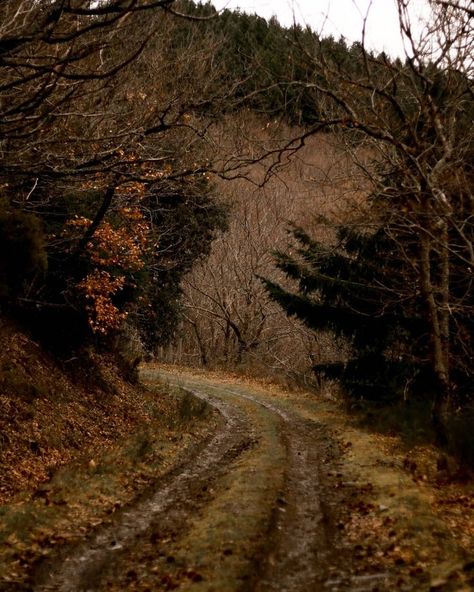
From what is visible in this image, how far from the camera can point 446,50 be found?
40.7 feet

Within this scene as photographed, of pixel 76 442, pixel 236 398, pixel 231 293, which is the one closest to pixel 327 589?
pixel 76 442

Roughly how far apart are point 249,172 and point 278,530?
17.9 feet

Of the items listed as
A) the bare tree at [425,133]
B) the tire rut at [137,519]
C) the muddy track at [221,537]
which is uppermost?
the bare tree at [425,133]

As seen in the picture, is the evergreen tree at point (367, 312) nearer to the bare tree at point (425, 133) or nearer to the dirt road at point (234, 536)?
the bare tree at point (425, 133)

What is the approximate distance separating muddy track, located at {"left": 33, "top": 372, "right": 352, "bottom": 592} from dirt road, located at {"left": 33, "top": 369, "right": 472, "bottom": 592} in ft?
0.04

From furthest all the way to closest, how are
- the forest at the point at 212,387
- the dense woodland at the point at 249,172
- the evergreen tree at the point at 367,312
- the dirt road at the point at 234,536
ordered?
the evergreen tree at the point at 367,312
the dense woodland at the point at 249,172
the forest at the point at 212,387
the dirt road at the point at 234,536

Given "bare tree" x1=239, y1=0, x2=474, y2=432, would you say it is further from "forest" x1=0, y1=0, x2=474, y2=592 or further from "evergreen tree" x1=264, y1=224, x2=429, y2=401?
"evergreen tree" x1=264, y1=224, x2=429, y2=401

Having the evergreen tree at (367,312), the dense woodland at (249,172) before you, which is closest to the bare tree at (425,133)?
the dense woodland at (249,172)

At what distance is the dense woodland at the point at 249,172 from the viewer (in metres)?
10.6

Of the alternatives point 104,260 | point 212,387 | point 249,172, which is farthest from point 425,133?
point 212,387

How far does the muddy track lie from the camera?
22.8ft

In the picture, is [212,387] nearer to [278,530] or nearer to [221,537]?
[278,530]

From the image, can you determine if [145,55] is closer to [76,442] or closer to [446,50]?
[446,50]

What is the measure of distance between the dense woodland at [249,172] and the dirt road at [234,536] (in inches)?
170
